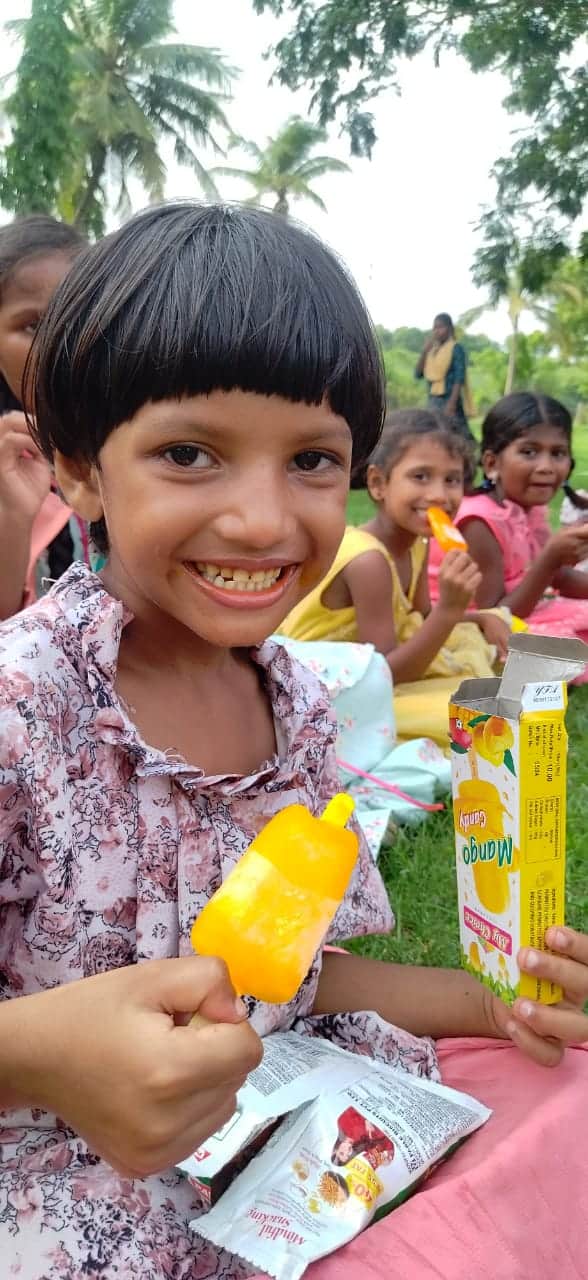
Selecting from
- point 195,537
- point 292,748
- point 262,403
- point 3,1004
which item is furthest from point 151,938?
point 262,403

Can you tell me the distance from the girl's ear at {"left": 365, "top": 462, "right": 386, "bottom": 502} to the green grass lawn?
1345 mm

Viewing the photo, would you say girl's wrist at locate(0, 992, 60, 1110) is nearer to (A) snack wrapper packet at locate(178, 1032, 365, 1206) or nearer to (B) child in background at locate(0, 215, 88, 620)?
(A) snack wrapper packet at locate(178, 1032, 365, 1206)

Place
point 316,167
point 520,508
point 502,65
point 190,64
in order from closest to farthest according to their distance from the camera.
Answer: point 520,508 → point 502,65 → point 190,64 → point 316,167

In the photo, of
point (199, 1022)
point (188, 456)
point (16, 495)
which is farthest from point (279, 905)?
point (16, 495)

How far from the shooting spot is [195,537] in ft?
3.79

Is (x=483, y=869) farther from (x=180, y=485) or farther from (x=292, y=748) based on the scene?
(x=180, y=485)

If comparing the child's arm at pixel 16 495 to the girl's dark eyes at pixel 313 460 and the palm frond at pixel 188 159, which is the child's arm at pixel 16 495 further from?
the palm frond at pixel 188 159

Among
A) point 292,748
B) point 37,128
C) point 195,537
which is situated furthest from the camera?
point 37,128

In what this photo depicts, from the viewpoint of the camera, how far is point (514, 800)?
1.07 metres

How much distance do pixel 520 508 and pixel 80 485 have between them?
4065mm

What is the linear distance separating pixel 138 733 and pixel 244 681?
302 millimetres

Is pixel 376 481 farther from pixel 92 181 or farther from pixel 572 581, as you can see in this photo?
pixel 92 181

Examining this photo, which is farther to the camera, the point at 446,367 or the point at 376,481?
the point at 446,367

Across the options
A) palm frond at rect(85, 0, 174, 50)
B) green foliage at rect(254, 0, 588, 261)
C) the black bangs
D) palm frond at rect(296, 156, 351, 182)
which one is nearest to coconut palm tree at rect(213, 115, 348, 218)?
palm frond at rect(296, 156, 351, 182)
